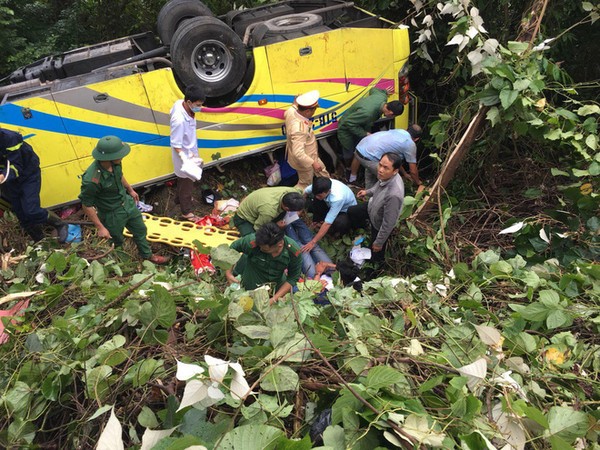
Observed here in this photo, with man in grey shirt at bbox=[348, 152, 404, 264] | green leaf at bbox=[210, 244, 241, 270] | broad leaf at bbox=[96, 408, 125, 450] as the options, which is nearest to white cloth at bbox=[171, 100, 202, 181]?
man in grey shirt at bbox=[348, 152, 404, 264]

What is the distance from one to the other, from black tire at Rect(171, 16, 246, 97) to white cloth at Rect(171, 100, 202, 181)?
45 centimetres

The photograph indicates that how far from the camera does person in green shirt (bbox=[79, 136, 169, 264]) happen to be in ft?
12.7

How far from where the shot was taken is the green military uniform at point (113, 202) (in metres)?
3.92

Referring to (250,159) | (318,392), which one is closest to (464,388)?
(318,392)

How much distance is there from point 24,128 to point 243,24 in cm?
282

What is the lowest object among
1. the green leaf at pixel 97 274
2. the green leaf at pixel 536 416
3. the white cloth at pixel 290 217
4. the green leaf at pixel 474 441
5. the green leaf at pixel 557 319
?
the white cloth at pixel 290 217

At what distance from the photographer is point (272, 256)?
3404 mm

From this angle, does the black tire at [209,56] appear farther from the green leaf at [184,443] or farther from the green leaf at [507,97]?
the green leaf at [184,443]

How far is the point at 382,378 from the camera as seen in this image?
59.1 inches

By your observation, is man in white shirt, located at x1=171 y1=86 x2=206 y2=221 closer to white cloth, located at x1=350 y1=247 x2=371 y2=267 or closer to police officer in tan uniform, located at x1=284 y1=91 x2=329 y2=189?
police officer in tan uniform, located at x1=284 y1=91 x2=329 y2=189

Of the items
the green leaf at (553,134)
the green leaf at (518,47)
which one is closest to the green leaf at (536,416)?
the green leaf at (553,134)

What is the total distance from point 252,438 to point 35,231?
3904mm

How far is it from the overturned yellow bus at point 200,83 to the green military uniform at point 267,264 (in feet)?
6.39

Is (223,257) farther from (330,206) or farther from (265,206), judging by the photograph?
(330,206)
